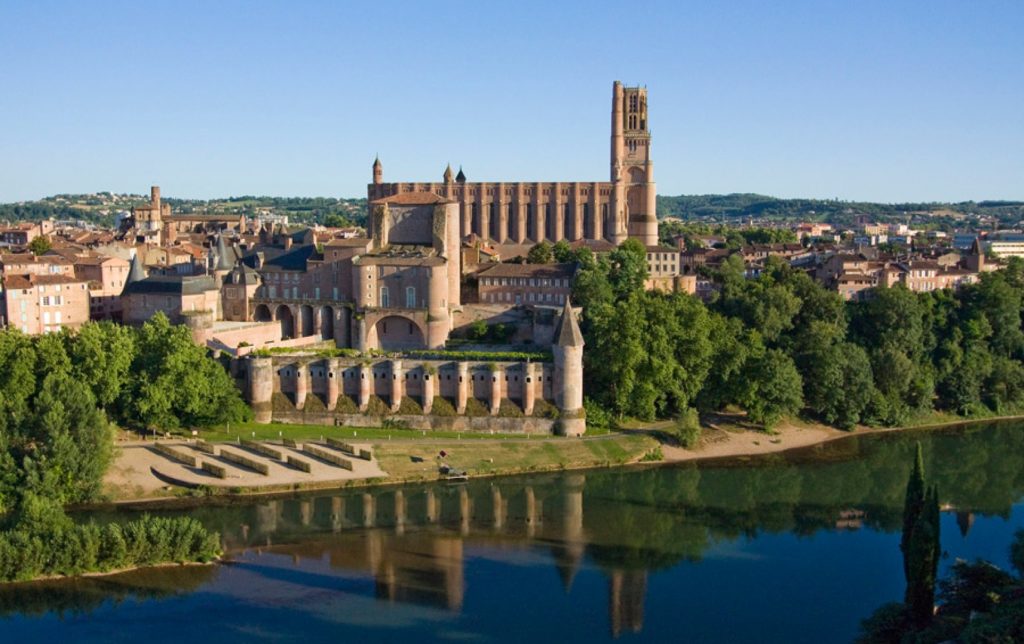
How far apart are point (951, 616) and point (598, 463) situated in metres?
21.6

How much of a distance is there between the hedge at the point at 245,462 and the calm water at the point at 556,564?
109 inches

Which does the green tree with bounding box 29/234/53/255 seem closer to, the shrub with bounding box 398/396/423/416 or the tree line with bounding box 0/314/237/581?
the tree line with bounding box 0/314/237/581

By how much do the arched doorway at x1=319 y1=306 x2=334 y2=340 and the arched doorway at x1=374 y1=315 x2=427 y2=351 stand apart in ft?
11.6

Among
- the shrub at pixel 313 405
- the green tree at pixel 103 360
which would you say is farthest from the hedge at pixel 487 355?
the green tree at pixel 103 360

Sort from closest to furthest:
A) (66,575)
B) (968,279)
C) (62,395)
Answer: (66,575)
(62,395)
(968,279)

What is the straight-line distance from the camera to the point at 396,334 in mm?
61000

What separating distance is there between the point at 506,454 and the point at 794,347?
20755 millimetres

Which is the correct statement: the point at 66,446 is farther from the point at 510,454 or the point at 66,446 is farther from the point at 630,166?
the point at 630,166

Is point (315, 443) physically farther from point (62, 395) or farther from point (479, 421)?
point (62, 395)

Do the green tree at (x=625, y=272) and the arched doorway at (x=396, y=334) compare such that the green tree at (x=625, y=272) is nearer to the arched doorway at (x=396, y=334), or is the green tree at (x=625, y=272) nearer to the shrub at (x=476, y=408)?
the arched doorway at (x=396, y=334)

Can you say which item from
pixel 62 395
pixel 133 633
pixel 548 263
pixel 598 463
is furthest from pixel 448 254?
pixel 133 633

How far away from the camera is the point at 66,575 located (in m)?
33.5

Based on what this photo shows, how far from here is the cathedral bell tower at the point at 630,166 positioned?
8750cm

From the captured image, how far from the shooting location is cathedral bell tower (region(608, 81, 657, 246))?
87.5 meters
